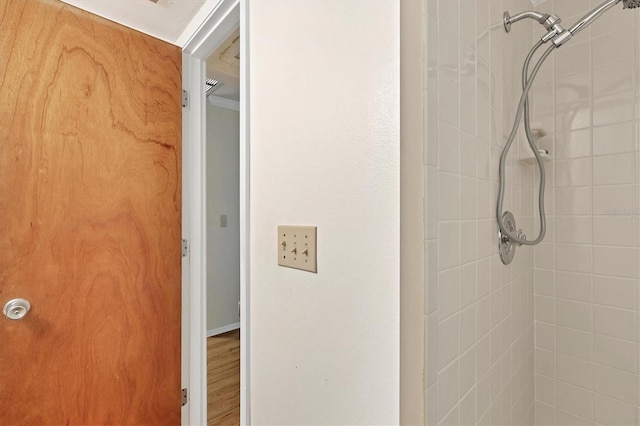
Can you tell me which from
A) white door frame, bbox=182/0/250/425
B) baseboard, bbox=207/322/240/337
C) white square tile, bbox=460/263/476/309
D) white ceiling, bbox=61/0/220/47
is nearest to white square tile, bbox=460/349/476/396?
white square tile, bbox=460/263/476/309

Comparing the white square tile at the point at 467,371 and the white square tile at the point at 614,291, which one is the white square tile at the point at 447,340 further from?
the white square tile at the point at 614,291

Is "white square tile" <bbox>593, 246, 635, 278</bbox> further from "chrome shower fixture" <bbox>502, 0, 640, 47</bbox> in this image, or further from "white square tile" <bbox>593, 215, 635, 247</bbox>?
"chrome shower fixture" <bbox>502, 0, 640, 47</bbox>

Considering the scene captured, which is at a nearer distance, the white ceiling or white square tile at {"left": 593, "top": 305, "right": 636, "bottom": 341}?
white square tile at {"left": 593, "top": 305, "right": 636, "bottom": 341}

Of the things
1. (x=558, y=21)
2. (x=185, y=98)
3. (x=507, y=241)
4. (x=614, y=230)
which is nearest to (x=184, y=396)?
(x=185, y=98)

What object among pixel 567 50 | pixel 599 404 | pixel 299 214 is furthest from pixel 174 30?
pixel 599 404

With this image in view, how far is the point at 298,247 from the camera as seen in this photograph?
2.41ft

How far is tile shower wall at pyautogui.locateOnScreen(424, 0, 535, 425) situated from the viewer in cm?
58

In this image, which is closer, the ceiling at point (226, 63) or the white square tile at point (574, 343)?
the white square tile at point (574, 343)

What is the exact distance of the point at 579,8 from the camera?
3.77 ft

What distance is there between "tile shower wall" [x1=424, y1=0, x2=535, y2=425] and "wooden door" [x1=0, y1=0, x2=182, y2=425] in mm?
1162

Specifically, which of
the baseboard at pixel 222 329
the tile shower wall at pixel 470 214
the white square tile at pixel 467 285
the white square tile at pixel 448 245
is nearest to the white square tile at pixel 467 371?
the tile shower wall at pixel 470 214

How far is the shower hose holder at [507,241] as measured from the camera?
92 centimetres

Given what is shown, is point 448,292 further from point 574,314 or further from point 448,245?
point 574,314

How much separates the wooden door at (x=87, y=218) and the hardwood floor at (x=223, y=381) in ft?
1.74
